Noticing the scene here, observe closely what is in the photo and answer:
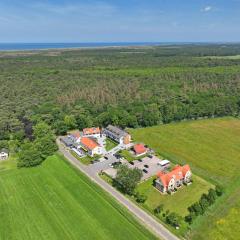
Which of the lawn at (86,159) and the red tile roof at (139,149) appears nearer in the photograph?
the lawn at (86,159)

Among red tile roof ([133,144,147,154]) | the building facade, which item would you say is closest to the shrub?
red tile roof ([133,144,147,154])

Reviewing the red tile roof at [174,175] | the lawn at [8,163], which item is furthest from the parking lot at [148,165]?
the lawn at [8,163]

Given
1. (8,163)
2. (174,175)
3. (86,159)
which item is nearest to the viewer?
(174,175)

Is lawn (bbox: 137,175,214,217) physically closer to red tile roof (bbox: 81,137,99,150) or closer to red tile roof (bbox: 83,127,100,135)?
red tile roof (bbox: 81,137,99,150)

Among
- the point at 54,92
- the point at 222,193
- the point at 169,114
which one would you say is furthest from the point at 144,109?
the point at 222,193

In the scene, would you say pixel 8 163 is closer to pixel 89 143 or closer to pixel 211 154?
pixel 89 143

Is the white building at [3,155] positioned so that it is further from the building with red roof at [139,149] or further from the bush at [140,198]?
the bush at [140,198]

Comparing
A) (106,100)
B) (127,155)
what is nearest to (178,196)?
(127,155)

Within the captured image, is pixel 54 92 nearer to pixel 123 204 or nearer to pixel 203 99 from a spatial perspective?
pixel 203 99
